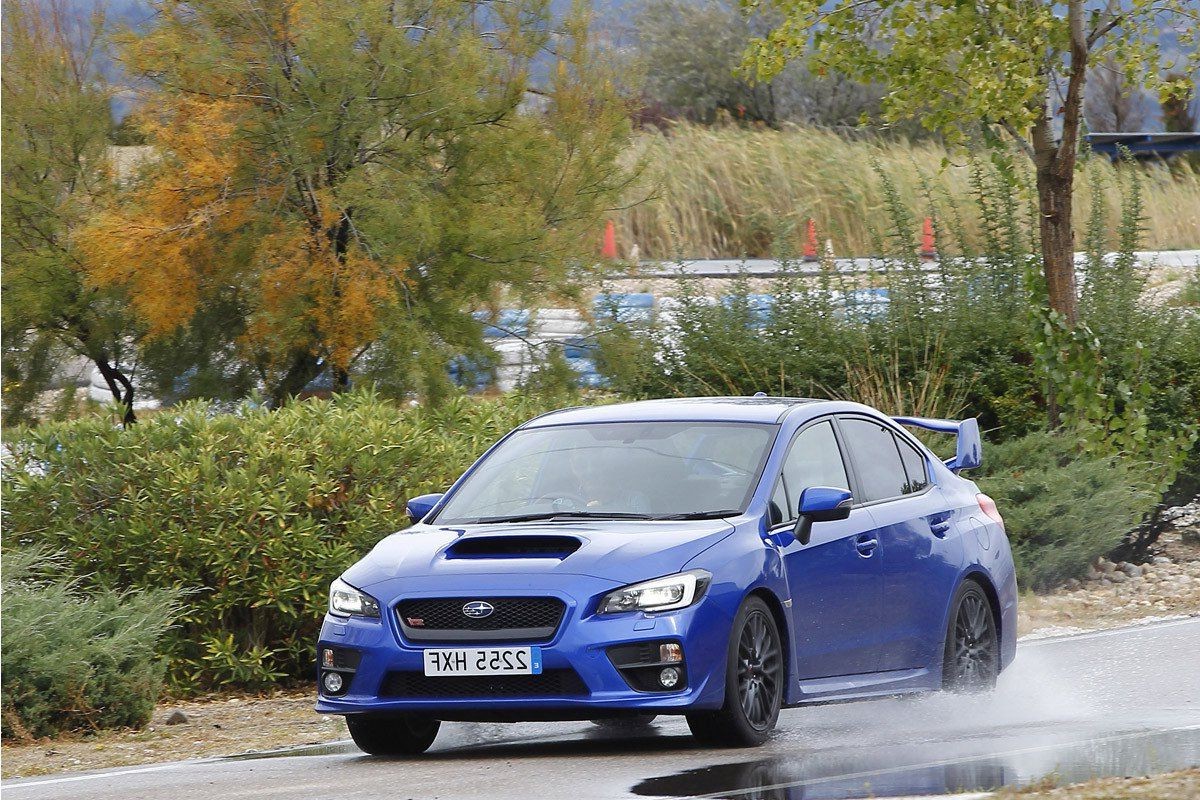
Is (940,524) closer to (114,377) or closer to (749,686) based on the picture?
(749,686)

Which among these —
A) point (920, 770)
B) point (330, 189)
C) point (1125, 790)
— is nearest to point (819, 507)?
point (920, 770)

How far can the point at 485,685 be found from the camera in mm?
8477

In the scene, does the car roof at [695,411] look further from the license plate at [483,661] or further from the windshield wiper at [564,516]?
the license plate at [483,661]

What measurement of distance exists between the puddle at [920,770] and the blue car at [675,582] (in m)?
0.50

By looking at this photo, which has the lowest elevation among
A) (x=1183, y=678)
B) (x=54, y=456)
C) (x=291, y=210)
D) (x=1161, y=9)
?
(x=1183, y=678)

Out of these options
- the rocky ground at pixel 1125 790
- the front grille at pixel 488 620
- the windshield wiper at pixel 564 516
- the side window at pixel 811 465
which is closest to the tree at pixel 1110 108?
the side window at pixel 811 465

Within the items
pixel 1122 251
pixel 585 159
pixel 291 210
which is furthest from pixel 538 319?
pixel 1122 251

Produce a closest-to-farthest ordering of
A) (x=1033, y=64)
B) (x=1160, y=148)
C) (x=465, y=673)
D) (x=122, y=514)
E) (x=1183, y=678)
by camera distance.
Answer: (x=465, y=673) → (x=1183, y=678) → (x=122, y=514) → (x=1033, y=64) → (x=1160, y=148)

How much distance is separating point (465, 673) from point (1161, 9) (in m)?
11.9

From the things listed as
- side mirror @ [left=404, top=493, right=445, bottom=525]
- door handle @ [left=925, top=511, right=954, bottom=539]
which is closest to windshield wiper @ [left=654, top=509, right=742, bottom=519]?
side mirror @ [left=404, top=493, right=445, bottom=525]

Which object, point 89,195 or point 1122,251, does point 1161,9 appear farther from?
point 89,195

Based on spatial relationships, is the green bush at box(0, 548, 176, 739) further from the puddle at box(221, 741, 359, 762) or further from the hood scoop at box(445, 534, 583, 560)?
the hood scoop at box(445, 534, 583, 560)

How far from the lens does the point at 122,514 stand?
41.2 feet

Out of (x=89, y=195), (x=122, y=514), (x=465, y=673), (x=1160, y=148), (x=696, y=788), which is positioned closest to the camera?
(x=696, y=788)
